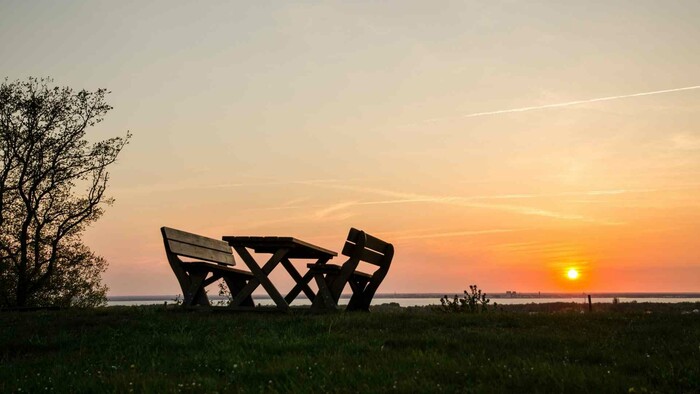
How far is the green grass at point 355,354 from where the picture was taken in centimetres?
663

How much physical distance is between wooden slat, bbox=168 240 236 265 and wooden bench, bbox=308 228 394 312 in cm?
319

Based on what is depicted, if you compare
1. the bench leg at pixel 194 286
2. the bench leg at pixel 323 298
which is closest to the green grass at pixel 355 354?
the bench leg at pixel 323 298

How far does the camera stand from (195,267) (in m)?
14.7

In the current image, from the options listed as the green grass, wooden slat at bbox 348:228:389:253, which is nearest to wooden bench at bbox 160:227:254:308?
the green grass

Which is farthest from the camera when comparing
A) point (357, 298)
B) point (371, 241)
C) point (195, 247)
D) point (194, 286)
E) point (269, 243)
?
point (357, 298)

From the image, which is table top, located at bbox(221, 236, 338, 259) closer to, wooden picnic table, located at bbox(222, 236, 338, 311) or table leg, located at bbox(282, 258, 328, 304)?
wooden picnic table, located at bbox(222, 236, 338, 311)

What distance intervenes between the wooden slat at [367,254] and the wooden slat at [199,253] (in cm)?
403

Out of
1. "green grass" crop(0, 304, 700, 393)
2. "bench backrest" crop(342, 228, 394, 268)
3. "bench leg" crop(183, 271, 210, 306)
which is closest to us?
"green grass" crop(0, 304, 700, 393)

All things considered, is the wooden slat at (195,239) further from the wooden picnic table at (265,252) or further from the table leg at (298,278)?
the table leg at (298,278)

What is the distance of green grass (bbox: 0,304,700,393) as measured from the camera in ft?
21.8

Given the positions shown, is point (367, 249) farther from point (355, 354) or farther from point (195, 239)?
point (355, 354)

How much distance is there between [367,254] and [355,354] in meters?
6.32

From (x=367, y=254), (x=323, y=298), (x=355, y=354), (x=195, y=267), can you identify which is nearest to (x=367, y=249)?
(x=367, y=254)

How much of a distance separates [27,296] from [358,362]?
24.3 m
